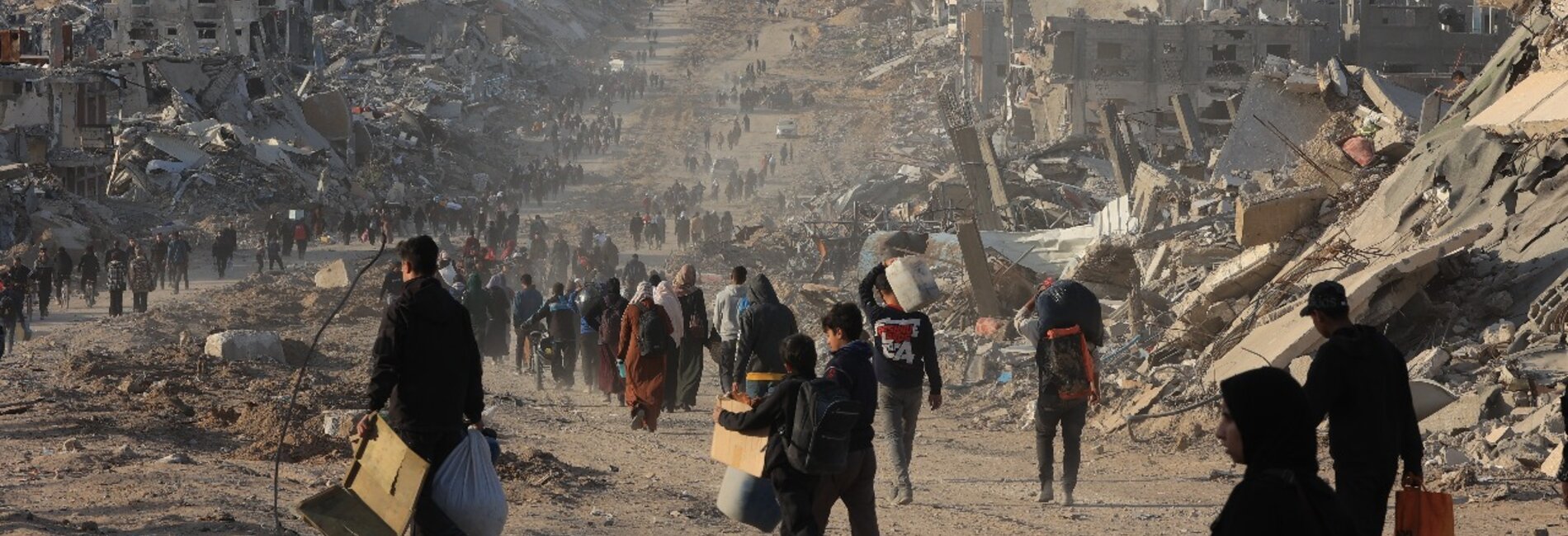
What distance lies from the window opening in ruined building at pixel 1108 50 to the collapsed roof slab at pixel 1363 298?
41.1 metres

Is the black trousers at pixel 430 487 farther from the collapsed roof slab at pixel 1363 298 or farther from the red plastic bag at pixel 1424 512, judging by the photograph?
the collapsed roof slab at pixel 1363 298

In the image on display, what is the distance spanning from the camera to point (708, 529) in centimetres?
959

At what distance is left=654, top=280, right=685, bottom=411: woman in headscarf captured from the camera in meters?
13.7

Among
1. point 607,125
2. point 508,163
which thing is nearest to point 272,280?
point 508,163

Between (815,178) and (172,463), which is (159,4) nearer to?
(815,178)

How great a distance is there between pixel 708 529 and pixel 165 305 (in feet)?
64.0

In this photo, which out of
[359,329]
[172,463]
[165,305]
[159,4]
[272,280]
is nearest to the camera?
[172,463]

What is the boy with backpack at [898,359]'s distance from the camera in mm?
10250

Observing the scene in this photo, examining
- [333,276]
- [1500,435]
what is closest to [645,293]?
[1500,435]

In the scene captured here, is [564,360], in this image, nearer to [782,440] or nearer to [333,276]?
[782,440]

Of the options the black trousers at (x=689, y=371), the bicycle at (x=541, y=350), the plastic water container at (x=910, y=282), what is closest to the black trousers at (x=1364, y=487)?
the plastic water container at (x=910, y=282)

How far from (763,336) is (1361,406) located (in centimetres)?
496

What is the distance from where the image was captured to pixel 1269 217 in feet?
57.2

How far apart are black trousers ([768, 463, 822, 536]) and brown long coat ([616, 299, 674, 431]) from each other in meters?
6.07
